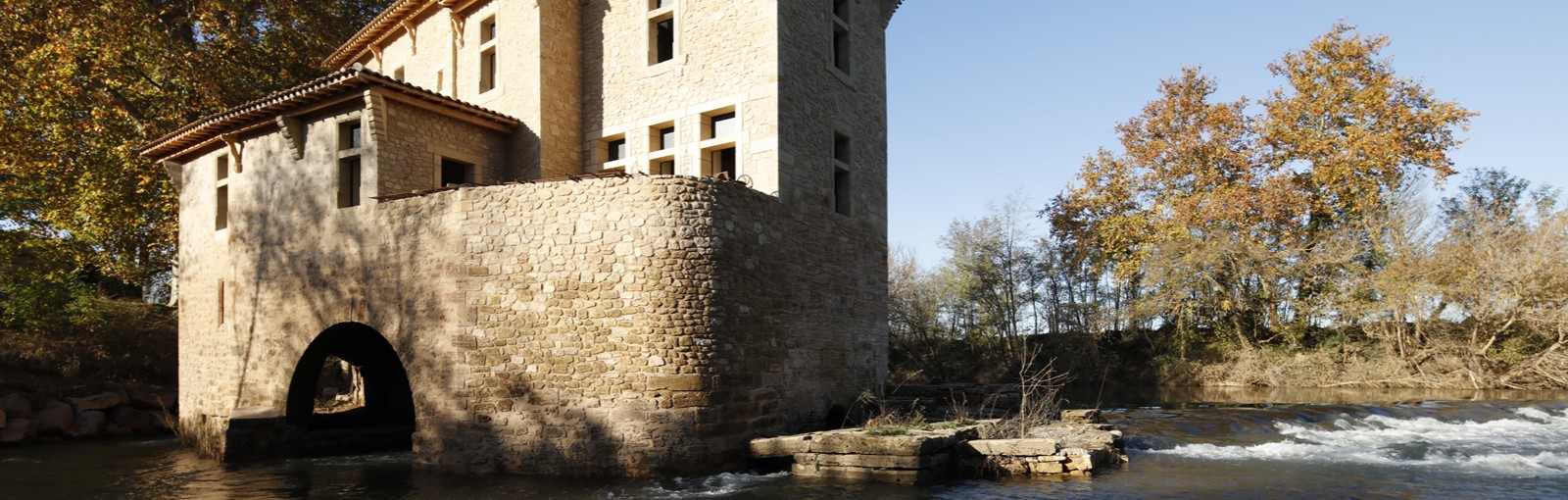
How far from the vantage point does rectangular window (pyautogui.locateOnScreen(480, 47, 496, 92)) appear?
62.6 ft

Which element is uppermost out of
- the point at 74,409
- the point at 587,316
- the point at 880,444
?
the point at 587,316

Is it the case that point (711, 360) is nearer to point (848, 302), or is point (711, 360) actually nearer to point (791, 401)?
point (791, 401)

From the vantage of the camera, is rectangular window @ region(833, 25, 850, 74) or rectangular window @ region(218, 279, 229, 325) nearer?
rectangular window @ region(218, 279, 229, 325)

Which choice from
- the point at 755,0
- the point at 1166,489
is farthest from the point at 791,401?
the point at 755,0

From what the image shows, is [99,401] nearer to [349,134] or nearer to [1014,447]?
[349,134]

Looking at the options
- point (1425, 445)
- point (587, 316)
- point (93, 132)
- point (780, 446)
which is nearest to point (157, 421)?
point (93, 132)

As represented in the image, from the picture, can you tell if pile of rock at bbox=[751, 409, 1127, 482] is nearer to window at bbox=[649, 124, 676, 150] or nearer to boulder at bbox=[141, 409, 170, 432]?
window at bbox=[649, 124, 676, 150]

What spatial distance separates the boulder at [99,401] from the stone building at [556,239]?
4151mm

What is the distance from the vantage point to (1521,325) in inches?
1039

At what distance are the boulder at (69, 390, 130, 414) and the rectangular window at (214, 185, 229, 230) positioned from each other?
670cm

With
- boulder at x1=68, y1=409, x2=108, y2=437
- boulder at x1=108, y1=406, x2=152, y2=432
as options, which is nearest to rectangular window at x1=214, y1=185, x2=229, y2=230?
boulder at x1=68, y1=409, x2=108, y2=437

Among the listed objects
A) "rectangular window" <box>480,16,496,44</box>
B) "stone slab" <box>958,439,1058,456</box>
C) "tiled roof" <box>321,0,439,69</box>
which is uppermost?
"tiled roof" <box>321,0,439,69</box>

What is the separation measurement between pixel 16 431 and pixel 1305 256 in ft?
111

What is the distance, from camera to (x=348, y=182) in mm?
15672
